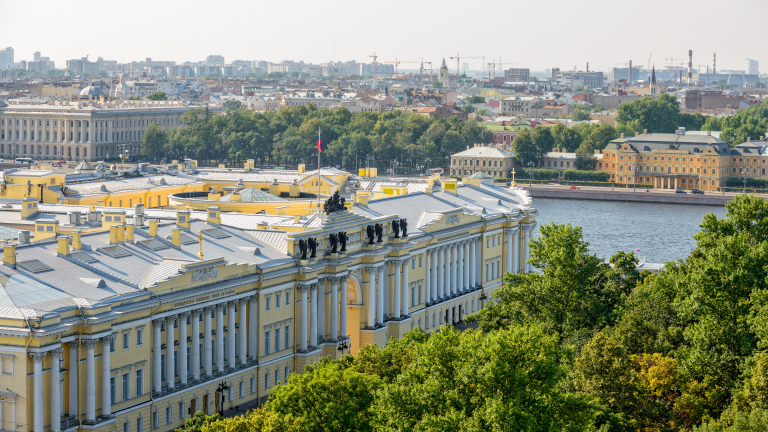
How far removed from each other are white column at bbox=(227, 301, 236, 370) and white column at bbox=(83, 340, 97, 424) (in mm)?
7314

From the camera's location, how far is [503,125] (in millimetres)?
183250

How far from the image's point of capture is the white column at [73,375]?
34.6 meters

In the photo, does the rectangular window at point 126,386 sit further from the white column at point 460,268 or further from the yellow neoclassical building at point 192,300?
the white column at point 460,268

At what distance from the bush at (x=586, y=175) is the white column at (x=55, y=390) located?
354ft

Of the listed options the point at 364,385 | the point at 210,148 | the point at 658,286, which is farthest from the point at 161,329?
the point at 210,148

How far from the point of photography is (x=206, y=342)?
4050 centimetres

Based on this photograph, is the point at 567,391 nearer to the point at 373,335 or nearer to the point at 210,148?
the point at 373,335

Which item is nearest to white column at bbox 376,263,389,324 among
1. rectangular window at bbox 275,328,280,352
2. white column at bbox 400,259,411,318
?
white column at bbox 400,259,411,318

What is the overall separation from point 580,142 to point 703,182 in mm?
23372

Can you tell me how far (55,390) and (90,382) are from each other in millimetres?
1281

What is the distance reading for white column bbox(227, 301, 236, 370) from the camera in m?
41.8

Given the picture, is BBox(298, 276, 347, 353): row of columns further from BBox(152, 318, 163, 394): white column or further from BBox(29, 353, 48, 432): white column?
BBox(29, 353, 48, 432): white column

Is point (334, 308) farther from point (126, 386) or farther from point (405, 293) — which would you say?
point (126, 386)

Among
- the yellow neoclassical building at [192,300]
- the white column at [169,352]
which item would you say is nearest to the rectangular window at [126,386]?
the yellow neoclassical building at [192,300]
